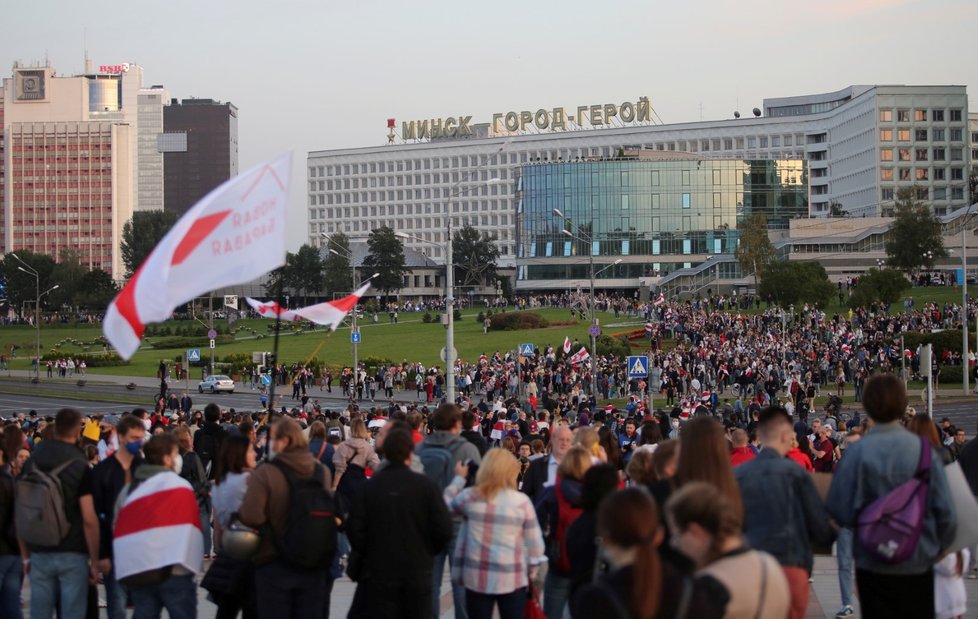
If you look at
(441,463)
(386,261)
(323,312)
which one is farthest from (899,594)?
(386,261)

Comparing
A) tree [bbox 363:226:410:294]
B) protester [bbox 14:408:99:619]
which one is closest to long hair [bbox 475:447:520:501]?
protester [bbox 14:408:99:619]

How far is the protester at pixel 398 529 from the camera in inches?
305

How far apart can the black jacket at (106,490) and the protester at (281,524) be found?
1.23 meters

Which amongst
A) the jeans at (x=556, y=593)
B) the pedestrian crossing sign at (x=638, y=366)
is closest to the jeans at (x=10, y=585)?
the jeans at (x=556, y=593)

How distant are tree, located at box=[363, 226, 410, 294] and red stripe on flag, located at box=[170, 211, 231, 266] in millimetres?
116538

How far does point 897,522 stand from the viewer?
670 centimetres

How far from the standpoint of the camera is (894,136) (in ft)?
450

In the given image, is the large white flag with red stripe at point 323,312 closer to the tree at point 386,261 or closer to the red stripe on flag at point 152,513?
the red stripe on flag at point 152,513

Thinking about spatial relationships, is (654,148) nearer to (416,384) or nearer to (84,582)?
(416,384)

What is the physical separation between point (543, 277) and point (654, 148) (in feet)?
94.9

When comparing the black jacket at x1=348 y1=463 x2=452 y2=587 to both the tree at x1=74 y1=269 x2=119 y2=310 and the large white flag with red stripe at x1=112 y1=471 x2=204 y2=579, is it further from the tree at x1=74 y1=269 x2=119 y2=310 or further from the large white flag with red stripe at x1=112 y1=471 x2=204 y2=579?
the tree at x1=74 y1=269 x2=119 y2=310

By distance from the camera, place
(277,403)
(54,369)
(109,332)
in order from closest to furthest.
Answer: (109,332) < (277,403) < (54,369)

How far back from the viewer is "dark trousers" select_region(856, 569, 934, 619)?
679cm

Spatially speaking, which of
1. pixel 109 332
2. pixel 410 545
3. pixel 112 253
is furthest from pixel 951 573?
pixel 112 253
